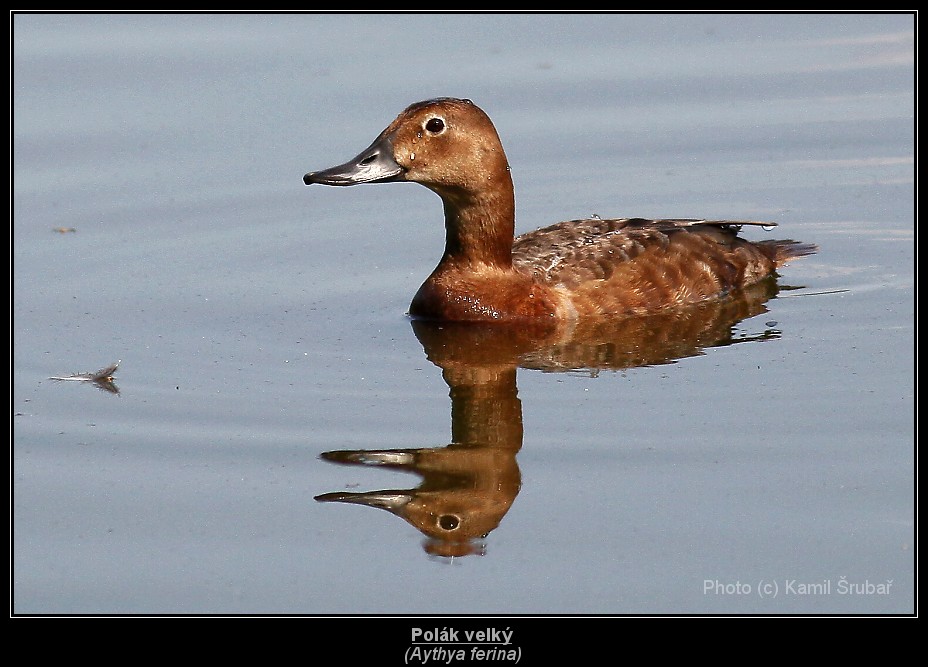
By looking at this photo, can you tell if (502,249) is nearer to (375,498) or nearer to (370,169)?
(370,169)

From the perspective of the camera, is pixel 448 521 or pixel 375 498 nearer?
pixel 448 521

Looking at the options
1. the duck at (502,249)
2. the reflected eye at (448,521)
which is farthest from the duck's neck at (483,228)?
the reflected eye at (448,521)

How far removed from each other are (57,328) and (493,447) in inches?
130

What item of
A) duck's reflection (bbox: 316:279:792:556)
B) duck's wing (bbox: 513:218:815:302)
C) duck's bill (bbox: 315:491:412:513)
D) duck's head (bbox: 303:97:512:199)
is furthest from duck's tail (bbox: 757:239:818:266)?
duck's bill (bbox: 315:491:412:513)

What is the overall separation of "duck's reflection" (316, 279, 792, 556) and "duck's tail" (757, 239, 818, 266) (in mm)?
337

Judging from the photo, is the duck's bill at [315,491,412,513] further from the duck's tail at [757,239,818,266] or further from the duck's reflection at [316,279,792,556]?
the duck's tail at [757,239,818,266]

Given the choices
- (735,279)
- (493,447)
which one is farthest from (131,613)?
(735,279)

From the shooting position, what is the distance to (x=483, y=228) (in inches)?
404

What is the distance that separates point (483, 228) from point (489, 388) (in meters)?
1.51

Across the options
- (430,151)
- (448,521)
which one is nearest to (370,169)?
(430,151)

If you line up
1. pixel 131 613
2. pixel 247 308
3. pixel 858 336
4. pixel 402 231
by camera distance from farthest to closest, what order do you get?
pixel 402 231
pixel 247 308
pixel 858 336
pixel 131 613
